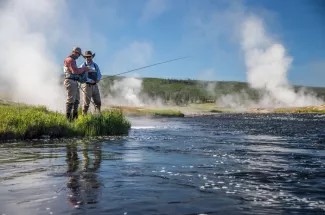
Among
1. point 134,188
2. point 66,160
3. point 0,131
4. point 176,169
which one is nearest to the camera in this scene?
point 134,188

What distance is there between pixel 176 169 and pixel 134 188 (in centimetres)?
235

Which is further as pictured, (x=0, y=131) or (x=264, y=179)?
(x=0, y=131)

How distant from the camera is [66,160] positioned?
1055cm

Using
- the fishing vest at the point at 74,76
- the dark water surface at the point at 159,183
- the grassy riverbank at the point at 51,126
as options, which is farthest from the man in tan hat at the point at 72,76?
the dark water surface at the point at 159,183

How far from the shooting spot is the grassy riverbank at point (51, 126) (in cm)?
1653

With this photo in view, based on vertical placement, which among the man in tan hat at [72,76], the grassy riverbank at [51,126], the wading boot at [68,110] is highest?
the man in tan hat at [72,76]

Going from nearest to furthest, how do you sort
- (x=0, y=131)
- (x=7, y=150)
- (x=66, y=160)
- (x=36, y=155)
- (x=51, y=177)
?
(x=51, y=177)
(x=66, y=160)
(x=36, y=155)
(x=7, y=150)
(x=0, y=131)

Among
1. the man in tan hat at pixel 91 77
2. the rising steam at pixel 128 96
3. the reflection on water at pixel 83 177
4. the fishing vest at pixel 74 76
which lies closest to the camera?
the reflection on water at pixel 83 177

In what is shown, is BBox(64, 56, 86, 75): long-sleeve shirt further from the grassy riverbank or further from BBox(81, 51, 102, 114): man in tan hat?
the grassy riverbank

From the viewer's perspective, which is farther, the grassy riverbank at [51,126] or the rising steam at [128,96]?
the rising steam at [128,96]

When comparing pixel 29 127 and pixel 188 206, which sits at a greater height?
pixel 29 127

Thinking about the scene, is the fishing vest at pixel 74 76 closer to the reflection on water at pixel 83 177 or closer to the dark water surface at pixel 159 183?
the reflection on water at pixel 83 177

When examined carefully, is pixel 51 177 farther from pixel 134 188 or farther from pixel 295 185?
pixel 295 185

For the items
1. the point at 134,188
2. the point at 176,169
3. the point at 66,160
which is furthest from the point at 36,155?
the point at 134,188
